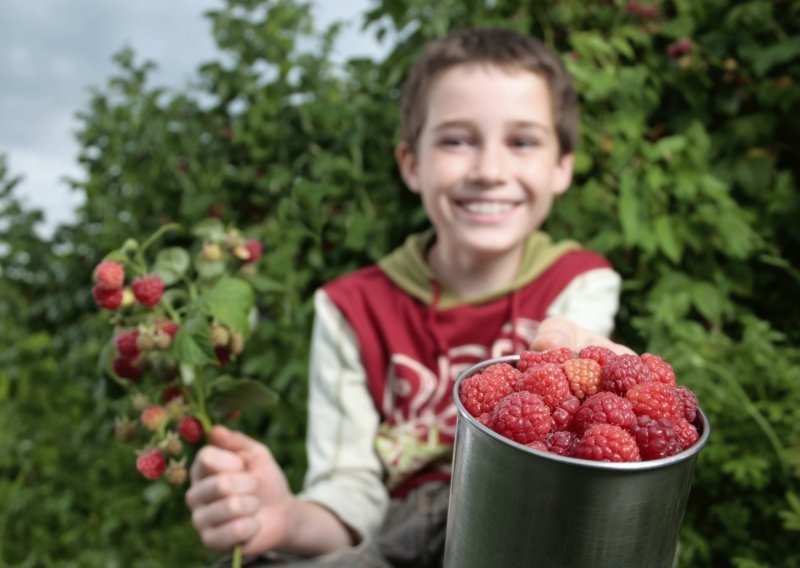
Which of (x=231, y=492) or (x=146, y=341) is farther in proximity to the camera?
(x=231, y=492)

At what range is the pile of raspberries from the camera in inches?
20.9

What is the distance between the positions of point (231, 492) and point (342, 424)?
1.47ft

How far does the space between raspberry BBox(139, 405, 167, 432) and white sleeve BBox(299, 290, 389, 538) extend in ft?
1.61

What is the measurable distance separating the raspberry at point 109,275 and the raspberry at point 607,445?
2.13 feet

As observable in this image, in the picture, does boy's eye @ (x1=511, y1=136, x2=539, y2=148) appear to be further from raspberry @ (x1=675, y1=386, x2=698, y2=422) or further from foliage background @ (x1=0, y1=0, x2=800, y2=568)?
raspberry @ (x1=675, y1=386, x2=698, y2=422)

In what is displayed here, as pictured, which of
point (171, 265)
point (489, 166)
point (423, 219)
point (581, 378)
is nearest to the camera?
point (581, 378)

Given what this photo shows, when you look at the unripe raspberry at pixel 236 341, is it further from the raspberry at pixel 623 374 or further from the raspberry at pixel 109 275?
the raspberry at pixel 623 374

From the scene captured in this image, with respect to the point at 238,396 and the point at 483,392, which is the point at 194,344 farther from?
the point at 483,392

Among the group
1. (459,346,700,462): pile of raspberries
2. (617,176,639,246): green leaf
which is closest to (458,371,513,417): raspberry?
(459,346,700,462): pile of raspberries

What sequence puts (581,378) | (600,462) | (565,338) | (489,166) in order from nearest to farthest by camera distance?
(600,462)
(581,378)
(565,338)
(489,166)

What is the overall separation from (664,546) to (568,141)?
1.19 metres

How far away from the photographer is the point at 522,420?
535mm

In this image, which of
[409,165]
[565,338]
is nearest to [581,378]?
[565,338]

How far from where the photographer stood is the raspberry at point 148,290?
3.04 ft
